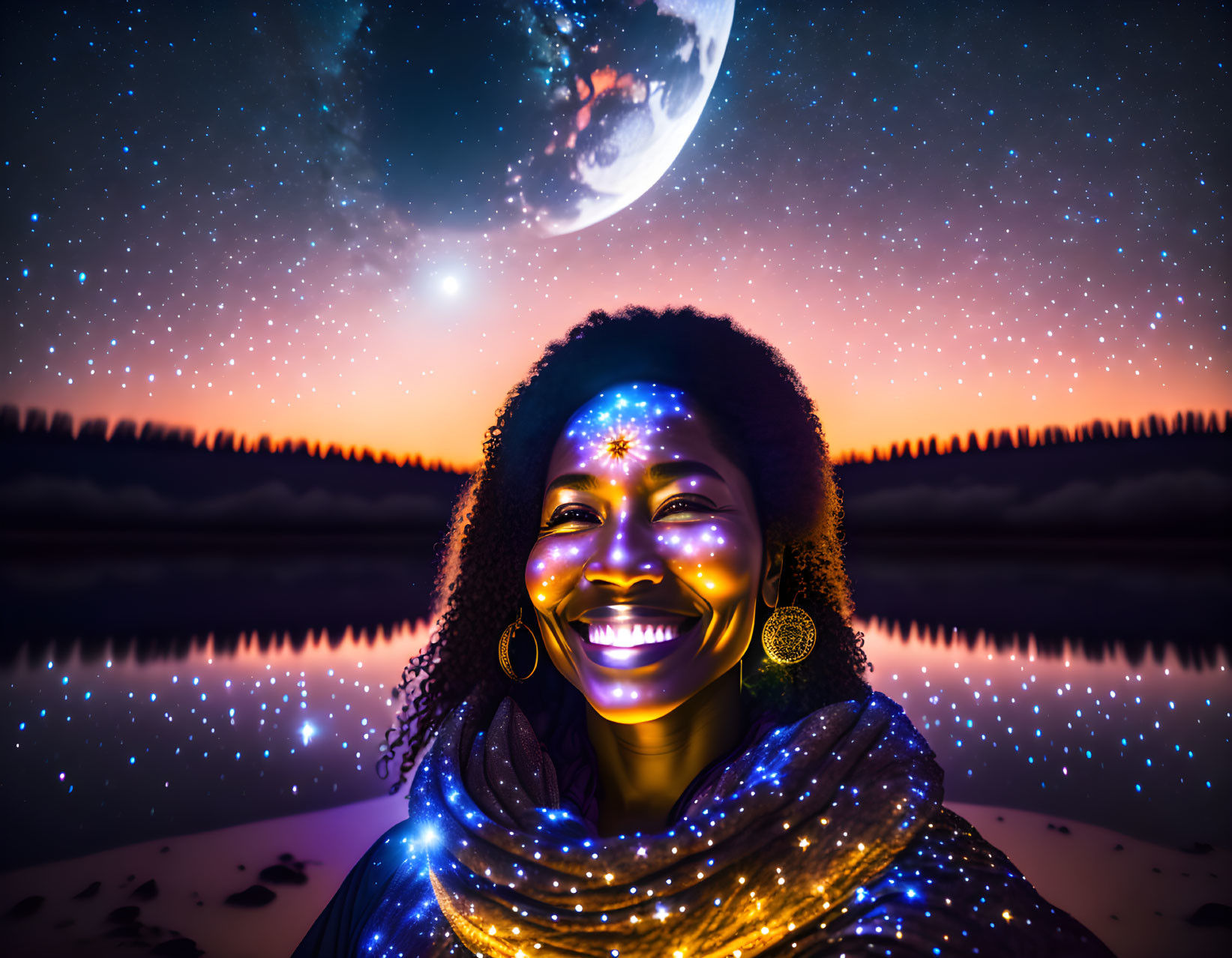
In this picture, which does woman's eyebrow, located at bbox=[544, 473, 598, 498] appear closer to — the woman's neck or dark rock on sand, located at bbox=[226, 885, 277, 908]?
the woman's neck

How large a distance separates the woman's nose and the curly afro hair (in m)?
0.45

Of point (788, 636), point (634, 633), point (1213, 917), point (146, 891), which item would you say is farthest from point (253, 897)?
point (1213, 917)

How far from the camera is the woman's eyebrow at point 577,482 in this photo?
152cm

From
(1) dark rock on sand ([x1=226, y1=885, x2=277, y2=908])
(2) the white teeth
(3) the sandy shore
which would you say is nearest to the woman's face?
(2) the white teeth

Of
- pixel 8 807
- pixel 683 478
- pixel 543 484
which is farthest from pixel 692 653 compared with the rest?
pixel 8 807

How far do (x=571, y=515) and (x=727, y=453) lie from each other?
1.71 feet

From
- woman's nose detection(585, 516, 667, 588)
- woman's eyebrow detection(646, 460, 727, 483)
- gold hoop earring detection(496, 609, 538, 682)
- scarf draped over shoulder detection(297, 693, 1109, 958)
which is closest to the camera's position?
scarf draped over shoulder detection(297, 693, 1109, 958)

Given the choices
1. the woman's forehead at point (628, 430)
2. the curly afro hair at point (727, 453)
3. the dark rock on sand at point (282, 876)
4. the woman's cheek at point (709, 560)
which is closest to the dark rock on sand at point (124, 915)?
the dark rock on sand at point (282, 876)

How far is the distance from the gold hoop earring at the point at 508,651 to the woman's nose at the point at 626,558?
478mm

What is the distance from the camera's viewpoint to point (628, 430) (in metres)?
1.56

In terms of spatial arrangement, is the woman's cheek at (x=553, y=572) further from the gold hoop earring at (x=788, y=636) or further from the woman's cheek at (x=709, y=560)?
the gold hoop earring at (x=788, y=636)

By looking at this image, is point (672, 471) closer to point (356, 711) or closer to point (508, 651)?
point (508, 651)

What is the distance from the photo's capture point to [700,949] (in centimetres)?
105

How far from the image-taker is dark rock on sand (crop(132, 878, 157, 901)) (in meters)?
2.42
